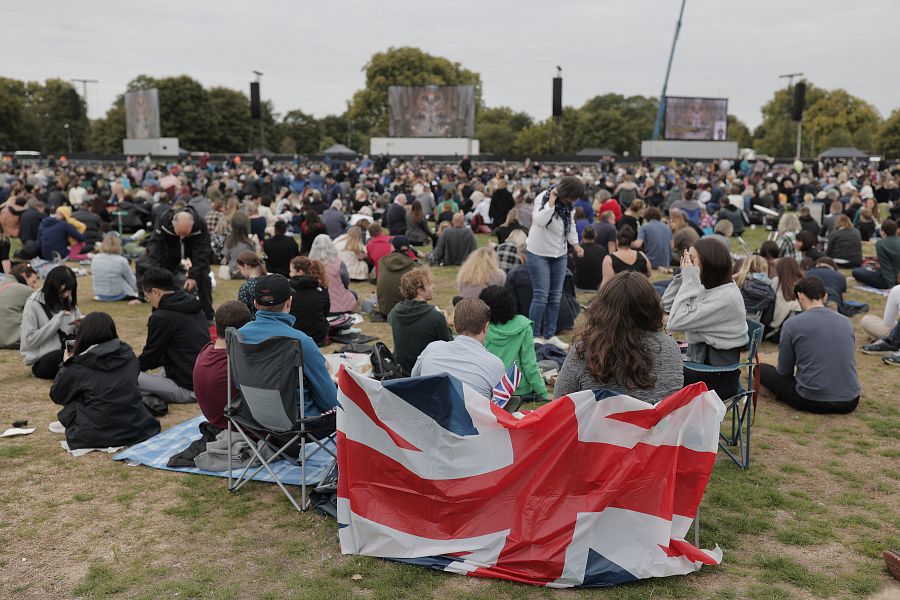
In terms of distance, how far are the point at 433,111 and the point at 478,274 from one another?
51309 mm

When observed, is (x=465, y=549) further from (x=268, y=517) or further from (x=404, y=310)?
(x=404, y=310)

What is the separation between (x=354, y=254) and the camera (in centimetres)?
1258

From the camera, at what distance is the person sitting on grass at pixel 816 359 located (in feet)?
20.4

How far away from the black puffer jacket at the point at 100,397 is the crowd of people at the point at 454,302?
15 millimetres

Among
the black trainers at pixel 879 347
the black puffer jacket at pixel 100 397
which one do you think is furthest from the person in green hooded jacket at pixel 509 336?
the black trainers at pixel 879 347

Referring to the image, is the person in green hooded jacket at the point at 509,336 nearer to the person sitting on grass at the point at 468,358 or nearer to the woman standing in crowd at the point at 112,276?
the person sitting on grass at the point at 468,358

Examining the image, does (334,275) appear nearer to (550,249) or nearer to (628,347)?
(550,249)

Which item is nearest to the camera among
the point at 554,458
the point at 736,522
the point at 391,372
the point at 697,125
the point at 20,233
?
the point at 554,458

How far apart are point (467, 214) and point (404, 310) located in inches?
547

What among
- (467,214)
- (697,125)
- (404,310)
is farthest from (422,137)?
(404,310)

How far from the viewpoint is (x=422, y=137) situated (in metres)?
58.2

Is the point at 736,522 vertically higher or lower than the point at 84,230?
lower

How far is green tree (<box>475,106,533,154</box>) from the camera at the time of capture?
93.1 meters

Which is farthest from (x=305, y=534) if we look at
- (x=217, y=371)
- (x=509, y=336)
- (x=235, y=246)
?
(x=235, y=246)
